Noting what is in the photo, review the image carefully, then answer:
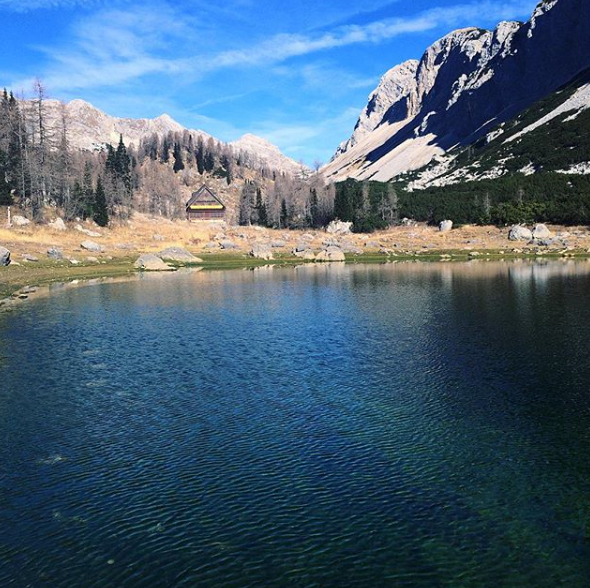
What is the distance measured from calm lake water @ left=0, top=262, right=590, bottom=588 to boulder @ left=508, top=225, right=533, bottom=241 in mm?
94103

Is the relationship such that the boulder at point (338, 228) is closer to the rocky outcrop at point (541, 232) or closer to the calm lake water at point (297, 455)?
the rocky outcrop at point (541, 232)

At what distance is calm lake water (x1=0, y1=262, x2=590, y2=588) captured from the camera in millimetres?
15422

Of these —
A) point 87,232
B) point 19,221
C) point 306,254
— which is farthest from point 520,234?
point 19,221

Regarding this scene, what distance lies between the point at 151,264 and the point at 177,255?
40.9 feet

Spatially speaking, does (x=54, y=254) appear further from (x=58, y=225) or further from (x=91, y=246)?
(x=58, y=225)

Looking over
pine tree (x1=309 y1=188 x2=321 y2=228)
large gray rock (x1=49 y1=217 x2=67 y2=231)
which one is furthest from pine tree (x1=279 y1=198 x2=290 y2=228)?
large gray rock (x1=49 y1=217 x2=67 y2=231)

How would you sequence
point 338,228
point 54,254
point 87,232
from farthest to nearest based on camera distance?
1. point 338,228
2. point 87,232
3. point 54,254

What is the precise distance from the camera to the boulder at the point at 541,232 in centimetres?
13429

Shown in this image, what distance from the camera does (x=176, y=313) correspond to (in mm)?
56438

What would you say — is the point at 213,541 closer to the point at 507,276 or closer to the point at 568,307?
the point at 568,307

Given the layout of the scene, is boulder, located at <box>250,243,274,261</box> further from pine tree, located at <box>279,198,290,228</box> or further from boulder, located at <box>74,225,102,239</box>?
pine tree, located at <box>279,198,290,228</box>

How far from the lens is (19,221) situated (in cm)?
11156

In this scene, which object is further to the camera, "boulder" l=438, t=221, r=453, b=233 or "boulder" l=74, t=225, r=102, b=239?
"boulder" l=438, t=221, r=453, b=233

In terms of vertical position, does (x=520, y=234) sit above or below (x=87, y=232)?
below
